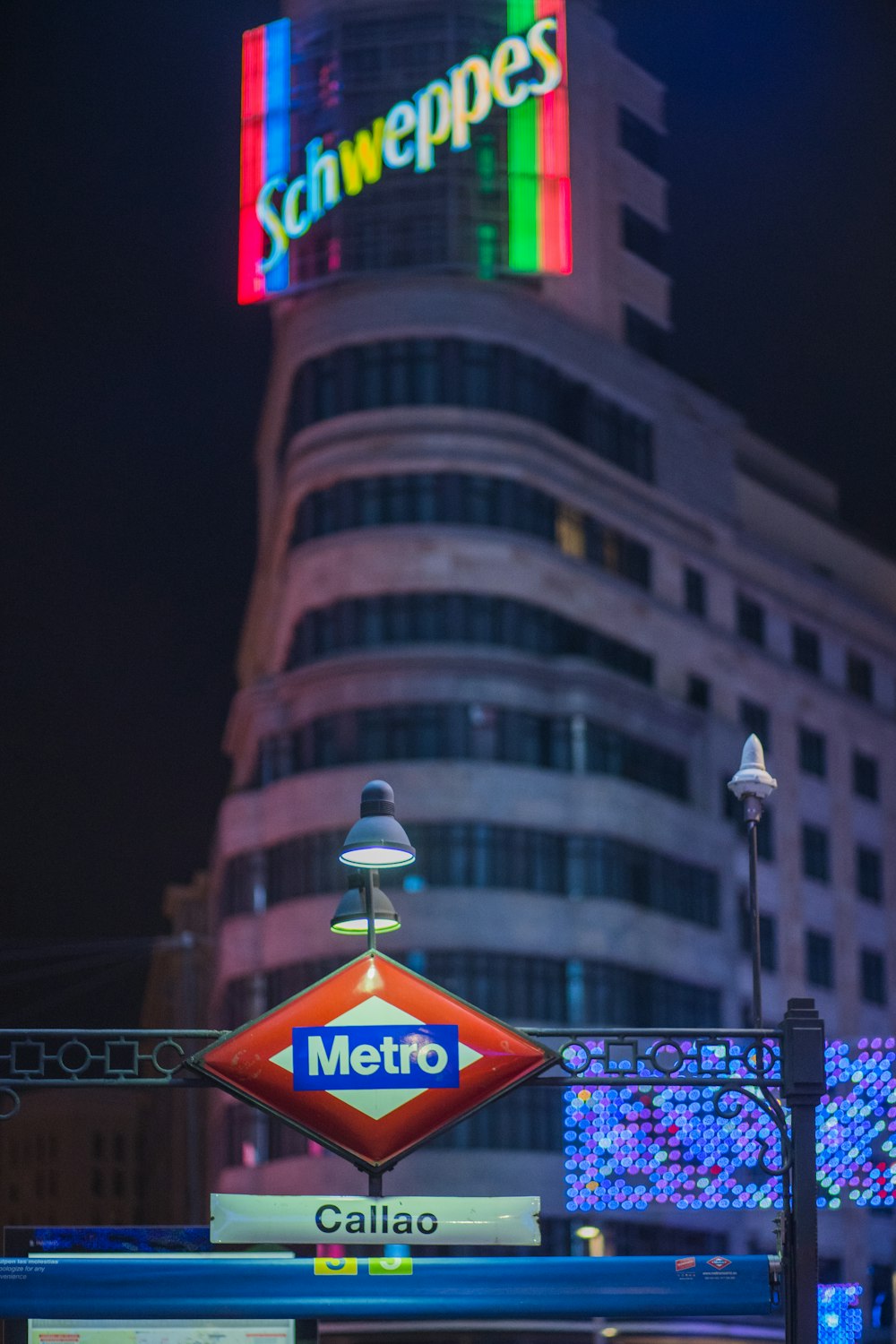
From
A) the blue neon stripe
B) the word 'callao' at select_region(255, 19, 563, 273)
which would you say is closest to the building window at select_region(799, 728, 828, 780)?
the word 'callao' at select_region(255, 19, 563, 273)

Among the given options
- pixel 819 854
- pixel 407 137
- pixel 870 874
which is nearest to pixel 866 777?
pixel 870 874

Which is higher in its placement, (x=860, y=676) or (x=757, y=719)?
(x=860, y=676)

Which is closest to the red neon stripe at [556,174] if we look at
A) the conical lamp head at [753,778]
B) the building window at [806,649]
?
the building window at [806,649]

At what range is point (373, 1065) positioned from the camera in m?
17.1

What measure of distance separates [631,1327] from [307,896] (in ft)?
55.0

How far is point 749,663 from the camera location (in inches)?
2896

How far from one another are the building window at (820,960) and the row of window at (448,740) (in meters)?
16.2

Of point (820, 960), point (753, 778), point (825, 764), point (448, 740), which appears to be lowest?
point (753, 778)

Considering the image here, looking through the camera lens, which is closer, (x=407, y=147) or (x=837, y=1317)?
(x=837, y=1317)

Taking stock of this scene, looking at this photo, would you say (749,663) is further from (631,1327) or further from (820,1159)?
(820,1159)

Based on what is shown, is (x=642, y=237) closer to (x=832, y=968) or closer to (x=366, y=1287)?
(x=832, y=968)

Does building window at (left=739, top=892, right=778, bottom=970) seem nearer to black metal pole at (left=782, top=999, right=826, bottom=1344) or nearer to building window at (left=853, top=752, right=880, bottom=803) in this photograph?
building window at (left=853, top=752, right=880, bottom=803)

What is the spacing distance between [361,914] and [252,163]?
4660 cm

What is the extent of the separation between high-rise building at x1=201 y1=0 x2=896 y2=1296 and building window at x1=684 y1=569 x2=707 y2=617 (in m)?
2.35
